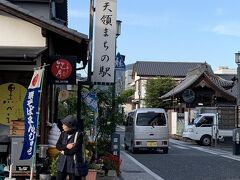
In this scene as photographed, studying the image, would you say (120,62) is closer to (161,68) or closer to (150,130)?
(150,130)

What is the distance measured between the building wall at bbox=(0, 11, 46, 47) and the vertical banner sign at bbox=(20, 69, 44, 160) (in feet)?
9.65

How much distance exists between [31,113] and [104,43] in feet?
14.7

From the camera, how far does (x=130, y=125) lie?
27.2m

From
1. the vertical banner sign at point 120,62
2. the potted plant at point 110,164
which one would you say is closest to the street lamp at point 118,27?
the vertical banner sign at point 120,62

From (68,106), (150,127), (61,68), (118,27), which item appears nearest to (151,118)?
(150,127)

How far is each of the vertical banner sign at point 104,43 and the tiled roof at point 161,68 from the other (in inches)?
2871

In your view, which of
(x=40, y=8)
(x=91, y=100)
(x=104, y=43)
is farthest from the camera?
(x=40, y=8)

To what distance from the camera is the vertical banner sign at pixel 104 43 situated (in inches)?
533

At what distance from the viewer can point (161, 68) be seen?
88500 mm

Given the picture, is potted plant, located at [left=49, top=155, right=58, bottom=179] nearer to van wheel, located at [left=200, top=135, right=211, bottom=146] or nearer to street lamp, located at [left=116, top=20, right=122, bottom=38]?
street lamp, located at [left=116, top=20, right=122, bottom=38]

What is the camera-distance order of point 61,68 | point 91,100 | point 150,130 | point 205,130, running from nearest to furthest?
point 61,68 → point 91,100 → point 150,130 → point 205,130

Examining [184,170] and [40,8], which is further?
[184,170]

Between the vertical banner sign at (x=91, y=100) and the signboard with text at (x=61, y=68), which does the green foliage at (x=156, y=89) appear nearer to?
the vertical banner sign at (x=91, y=100)

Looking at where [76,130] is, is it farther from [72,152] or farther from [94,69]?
[94,69]
